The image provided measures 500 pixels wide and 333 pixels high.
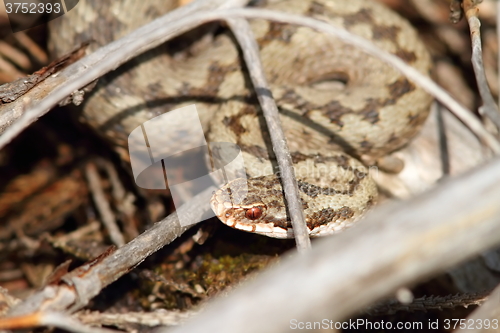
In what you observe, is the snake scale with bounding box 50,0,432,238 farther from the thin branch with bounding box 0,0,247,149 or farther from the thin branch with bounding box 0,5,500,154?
the thin branch with bounding box 0,5,500,154

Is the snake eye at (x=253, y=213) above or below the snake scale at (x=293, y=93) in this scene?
below

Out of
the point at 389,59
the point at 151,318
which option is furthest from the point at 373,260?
the point at 151,318

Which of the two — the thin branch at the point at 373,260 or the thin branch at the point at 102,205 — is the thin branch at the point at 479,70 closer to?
the thin branch at the point at 373,260

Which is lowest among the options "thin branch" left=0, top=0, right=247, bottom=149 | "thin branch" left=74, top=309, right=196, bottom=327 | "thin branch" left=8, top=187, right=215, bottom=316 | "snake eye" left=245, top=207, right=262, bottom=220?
"thin branch" left=74, top=309, right=196, bottom=327

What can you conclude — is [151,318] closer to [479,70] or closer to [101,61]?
[101,61]

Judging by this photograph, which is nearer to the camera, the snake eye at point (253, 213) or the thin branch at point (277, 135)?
the thin branch at point (277, 135)

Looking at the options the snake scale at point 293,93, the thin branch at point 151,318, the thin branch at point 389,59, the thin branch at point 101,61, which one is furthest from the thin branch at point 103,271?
the thin branch at point 389,59

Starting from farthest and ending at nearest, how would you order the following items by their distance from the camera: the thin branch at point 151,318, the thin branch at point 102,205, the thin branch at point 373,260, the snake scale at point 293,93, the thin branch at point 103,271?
the thin branch at point 102,205 < the snake scale at point 293,93 < the thin branch at point 151,318 < the thin branch at point 103,271 < the thin branch at point 373,260

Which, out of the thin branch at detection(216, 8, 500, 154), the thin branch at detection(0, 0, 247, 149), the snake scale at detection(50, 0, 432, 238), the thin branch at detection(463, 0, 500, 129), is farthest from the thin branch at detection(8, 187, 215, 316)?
the thin branch at detection(463, 0, 500, 129)
